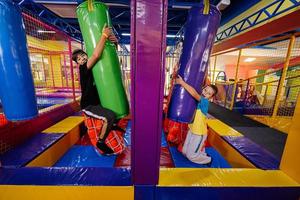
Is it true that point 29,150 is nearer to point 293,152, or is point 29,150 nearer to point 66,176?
point 66,176

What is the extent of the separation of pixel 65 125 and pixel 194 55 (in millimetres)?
2437

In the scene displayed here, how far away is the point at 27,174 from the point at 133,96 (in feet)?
3.91

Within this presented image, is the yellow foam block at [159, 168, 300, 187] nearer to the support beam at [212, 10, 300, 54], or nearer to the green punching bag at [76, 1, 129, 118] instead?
the green punching bag at [76, 1, 129, 118]

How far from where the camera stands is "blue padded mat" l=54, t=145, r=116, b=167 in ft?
6.91

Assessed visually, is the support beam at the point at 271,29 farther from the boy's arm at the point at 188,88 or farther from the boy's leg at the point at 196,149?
the boy's leg at the point at 196,149

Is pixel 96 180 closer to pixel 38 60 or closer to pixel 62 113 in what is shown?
pixel 62 113

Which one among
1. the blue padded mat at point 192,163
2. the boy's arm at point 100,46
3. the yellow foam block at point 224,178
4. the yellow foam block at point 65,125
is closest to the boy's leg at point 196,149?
the blue padded mat at point 192,163

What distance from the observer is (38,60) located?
4773 millimetres

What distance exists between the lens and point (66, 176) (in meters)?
1.37

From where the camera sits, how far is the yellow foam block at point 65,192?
1284mm

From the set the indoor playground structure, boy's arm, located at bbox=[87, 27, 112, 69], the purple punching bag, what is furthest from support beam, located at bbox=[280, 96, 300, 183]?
boy's arm, located at bbox=[87, 27, 112, 69]

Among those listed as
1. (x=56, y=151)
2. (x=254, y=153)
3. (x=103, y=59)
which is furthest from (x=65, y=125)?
(x=254, y=153)

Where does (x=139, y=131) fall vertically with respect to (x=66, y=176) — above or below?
above

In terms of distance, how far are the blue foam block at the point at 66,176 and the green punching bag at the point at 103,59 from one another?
61 cm
